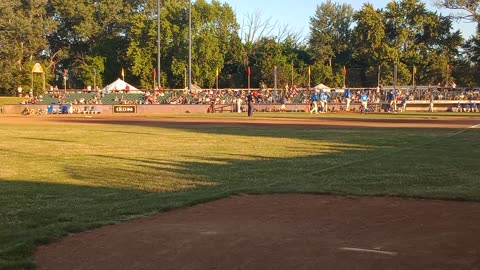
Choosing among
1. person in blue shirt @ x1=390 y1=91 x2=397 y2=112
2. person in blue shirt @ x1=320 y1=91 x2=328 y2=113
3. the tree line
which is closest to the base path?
person in blue shirt @ x1=320 y1=91 x2=328 y2=113

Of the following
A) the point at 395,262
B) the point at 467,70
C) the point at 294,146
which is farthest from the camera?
the point at 467,70

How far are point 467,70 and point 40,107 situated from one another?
56.4 meters

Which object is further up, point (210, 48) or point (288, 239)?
point (210, 48)

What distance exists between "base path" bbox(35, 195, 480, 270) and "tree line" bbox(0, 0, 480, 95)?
207 ft

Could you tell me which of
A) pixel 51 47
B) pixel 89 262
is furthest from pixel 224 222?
pixel 51 47

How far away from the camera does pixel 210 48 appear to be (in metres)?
81.7

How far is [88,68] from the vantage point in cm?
8569

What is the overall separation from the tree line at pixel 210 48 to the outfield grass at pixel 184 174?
174ft

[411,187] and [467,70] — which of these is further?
[467,70]

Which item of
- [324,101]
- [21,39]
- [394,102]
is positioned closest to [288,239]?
[324,101]

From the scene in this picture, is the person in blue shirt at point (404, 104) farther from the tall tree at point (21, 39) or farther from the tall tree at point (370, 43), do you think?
the tall tree at point (21, 39)

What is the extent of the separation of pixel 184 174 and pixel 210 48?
70.3m

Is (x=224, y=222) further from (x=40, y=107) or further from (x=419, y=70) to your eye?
(x=419, y=70)

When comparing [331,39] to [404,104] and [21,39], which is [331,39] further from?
[21,39]
